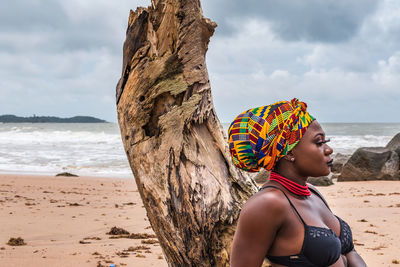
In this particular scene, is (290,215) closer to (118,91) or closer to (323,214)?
(323,214)

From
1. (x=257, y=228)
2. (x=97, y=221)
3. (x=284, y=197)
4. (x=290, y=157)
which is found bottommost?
(x=97, y=221)

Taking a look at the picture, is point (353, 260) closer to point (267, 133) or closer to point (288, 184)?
point (288, 184)

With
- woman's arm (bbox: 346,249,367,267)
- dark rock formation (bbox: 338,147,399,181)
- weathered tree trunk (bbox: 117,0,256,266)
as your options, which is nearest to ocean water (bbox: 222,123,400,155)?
dark rock formation (bbox: 338,147,399,181)

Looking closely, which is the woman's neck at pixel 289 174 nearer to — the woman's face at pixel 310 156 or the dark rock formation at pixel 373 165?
the woman's face at pixel 310 156

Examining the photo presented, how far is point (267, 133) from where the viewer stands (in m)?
2.04

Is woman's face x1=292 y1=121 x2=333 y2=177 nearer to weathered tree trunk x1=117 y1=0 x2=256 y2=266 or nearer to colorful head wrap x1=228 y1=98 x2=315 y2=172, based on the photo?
colorful head wrap x1=228 y1=98 x2=315 y2=172

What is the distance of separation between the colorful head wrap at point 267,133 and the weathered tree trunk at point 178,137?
1.26m

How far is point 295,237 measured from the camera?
1.94 metres

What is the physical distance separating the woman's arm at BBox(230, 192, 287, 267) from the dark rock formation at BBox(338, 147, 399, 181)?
50.0 feet

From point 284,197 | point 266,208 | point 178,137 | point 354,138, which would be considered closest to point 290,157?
point 284,197

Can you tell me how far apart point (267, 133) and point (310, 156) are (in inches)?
9.6

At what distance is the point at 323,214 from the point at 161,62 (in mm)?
1997

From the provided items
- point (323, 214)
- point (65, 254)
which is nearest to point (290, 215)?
point (323, 214)

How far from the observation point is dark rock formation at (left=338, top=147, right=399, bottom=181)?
15.8m
